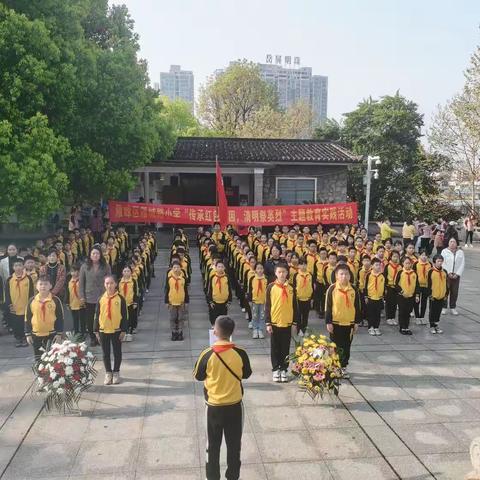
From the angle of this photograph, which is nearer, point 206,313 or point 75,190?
point 206,313

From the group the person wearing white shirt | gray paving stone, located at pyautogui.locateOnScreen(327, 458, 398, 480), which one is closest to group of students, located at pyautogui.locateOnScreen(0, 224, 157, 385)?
gray paving stone, located at pyautogui.locateOnScreen(327, 458, 398, 480)

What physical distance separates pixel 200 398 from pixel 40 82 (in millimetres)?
7437

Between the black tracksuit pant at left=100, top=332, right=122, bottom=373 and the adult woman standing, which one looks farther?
the adult woman standing

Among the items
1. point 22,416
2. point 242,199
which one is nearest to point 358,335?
point 22,416

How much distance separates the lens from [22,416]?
21.4 feet

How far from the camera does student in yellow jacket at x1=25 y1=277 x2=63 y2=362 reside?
24.8 ft

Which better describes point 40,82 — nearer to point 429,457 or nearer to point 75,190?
point 75,190

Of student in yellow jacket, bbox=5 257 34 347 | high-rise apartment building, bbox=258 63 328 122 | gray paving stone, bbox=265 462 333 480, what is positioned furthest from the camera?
high-rise apartment building, bbox=258 63 328 122

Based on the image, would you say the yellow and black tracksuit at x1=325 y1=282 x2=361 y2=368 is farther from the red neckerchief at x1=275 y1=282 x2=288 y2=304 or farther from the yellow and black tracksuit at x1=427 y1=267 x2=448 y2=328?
the yellow and black tracksuit at x1=427 y1=267 x2=448 y2=328

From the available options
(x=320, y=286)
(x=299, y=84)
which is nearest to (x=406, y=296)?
(x=320, y=286)

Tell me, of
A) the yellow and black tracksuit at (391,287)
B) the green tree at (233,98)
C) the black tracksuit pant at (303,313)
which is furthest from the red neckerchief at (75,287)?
the green tree at (233,98)

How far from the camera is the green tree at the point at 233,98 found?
4431 cm

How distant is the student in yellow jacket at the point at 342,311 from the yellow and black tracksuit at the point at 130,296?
3.74 metres

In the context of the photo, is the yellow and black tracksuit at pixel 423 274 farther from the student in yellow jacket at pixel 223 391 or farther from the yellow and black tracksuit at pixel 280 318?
the student in yellow jacket at pixel 223 391
